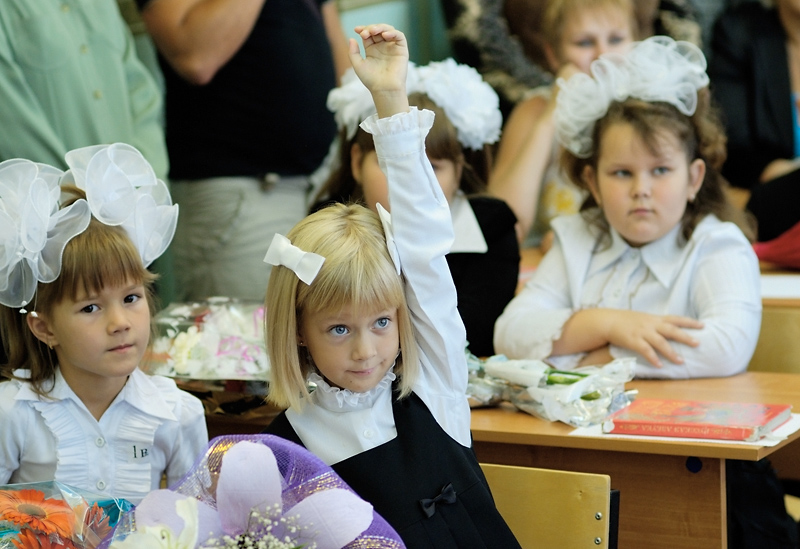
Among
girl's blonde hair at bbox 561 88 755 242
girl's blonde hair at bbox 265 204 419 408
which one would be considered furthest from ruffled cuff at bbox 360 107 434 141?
girl's blonde hair at bbox 561 88 755 242

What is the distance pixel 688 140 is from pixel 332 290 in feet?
4.37

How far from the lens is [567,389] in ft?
6.12

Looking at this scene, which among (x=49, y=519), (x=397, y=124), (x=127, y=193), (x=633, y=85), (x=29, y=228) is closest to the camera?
(x=49, y=519)

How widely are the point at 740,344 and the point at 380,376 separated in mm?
1033

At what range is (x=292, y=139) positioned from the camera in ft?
9.22

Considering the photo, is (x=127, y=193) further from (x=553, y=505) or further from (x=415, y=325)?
(x=553, y=505)

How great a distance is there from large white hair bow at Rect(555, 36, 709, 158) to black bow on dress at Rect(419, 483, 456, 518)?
1332 mm

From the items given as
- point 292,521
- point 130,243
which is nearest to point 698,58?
point 130,243

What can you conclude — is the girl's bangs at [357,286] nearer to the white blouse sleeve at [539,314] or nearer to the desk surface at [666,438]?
the desk surface at [666,438]

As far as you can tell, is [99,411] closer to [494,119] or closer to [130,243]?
[130,243]

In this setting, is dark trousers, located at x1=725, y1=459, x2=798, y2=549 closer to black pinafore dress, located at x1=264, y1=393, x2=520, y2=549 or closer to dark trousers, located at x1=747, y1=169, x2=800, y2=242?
black pinafore dress, located at x1=264, y1=393, x2=520, y2=549

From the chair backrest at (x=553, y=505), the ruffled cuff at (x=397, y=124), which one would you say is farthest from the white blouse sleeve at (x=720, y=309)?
the ruffled cuff at (x=397, y=124)

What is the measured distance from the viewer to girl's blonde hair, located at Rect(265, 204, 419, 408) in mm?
1405

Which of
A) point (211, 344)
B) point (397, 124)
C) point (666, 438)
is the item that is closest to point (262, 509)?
point (397, 124)
